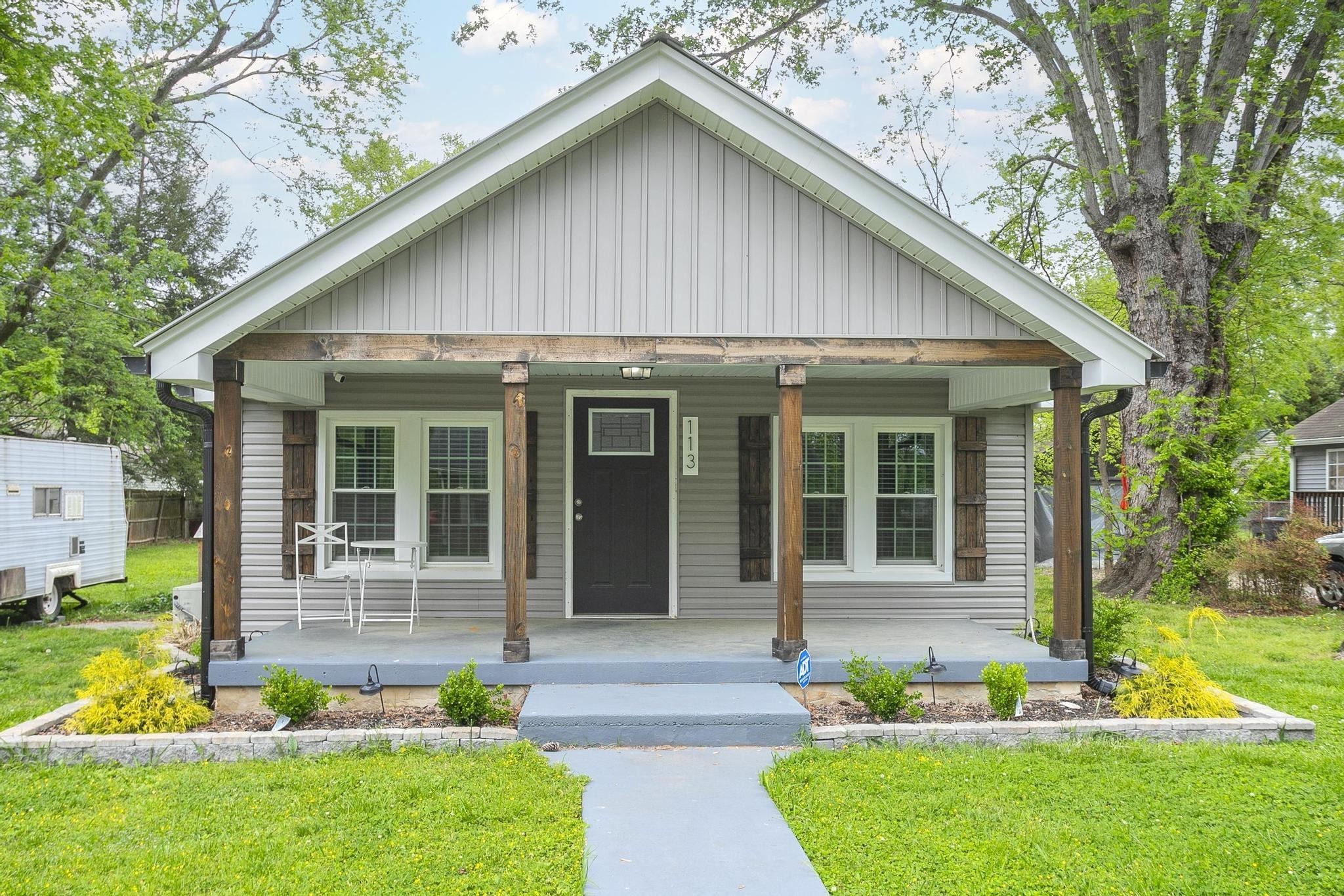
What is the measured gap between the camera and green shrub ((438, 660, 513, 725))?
5008 mm

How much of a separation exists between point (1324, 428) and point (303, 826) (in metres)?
25.5

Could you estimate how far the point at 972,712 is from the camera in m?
5.63

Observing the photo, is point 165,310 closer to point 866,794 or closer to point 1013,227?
point 1013,227

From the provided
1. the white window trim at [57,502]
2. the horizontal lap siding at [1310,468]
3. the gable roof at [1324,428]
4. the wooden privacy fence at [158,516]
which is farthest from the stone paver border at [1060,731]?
the horizontal lap siding at [1310,468]

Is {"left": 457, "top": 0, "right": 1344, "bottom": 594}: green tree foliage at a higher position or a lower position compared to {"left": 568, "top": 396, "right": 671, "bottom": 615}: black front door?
higher

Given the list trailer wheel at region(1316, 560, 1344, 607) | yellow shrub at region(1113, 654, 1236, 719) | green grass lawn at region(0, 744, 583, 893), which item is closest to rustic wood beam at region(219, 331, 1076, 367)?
yellow shrub at region(1113, 654, 1236, 719)

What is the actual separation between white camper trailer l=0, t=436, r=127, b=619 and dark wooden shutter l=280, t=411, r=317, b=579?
4499mm

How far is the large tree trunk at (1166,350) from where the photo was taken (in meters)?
11.5

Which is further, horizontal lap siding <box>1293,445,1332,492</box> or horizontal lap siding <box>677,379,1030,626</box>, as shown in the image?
horizontal lap siding <box>1293,445,1332,492</box>

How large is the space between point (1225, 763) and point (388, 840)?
4.43 meters

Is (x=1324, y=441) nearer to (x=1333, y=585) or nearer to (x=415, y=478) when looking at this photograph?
(x=1333, y=585)

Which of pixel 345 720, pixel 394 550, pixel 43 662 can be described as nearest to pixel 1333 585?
pixel 394 550

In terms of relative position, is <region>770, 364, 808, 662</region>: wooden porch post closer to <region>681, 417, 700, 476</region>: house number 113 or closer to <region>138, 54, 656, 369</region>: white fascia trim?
<region>681, 417, 700, 476</region>: house number 113

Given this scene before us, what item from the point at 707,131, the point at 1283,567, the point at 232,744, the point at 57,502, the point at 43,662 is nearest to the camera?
the point at 232,744
